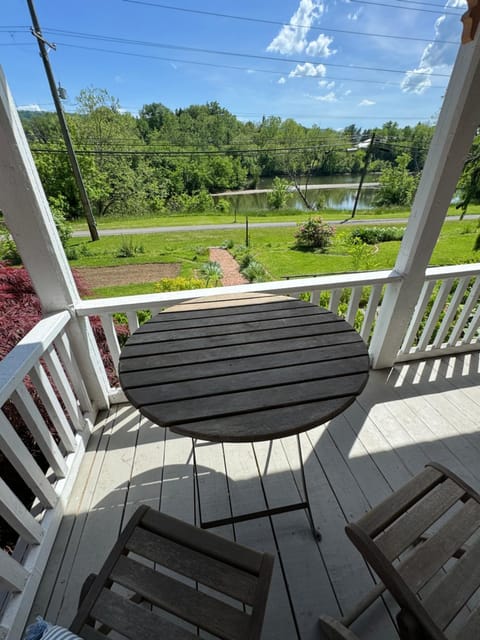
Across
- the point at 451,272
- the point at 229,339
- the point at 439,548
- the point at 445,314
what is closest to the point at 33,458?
the point at 229,339

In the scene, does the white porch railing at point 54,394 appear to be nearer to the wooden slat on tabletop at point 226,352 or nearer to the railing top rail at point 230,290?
the railing top rail at point 230,290

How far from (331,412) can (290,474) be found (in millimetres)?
830

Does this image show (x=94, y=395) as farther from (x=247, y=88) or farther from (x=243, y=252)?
(x=247, y=88)

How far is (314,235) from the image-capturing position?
Result: 262 cm

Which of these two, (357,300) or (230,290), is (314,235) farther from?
(230,290)

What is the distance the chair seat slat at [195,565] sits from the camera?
2.47 feet

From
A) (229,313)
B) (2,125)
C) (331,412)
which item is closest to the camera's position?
(331,412)

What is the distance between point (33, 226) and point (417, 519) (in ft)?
6.19

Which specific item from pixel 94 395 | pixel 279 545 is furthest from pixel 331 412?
pixel 94 395

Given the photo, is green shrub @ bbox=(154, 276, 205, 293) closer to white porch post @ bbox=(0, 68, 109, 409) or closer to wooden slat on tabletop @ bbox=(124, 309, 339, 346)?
white porch post @ bbox=(0, 68, 109, 409)

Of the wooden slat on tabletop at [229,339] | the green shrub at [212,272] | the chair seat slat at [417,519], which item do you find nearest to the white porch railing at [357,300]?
the wooden slat on tabletop at [229,339]

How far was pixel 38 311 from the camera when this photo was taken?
170cm

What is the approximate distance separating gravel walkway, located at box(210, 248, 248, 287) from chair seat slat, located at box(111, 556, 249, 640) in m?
1.94

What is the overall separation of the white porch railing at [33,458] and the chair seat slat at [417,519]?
126cm
